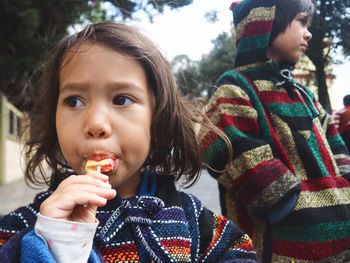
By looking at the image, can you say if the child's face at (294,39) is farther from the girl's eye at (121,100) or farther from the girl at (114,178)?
the girl's eye at (121,100)

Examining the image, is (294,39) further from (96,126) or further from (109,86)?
(96,126)

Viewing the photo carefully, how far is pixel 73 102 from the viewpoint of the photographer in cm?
122

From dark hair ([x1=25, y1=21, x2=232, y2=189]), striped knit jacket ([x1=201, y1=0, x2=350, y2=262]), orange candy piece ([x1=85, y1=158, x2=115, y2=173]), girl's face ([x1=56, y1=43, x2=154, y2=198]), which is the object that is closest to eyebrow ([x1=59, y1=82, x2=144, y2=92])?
girl's face ([x1=56, y1=43, x2=154, y2=198])

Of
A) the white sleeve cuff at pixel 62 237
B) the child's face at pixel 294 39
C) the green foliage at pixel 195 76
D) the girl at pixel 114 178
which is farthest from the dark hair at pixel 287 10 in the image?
the white sleeve cuff at pixel 62 237

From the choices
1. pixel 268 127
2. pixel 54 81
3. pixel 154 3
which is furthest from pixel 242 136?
pixel 54 81

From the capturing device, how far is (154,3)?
1183 millimetres

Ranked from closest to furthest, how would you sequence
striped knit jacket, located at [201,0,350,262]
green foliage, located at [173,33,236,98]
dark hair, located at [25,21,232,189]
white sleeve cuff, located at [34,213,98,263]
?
white sleeve cuff, located at [34,213,98,263]
dark hair, located at [25,21,232,189]
striped knit jacket, located at [201,0,350,262]
green foliage, located at [173,33,236,98]

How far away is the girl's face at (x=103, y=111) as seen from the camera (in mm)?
1138

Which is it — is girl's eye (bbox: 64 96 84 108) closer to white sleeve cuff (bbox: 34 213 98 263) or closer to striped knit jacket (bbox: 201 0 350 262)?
white sleeve cuff (bbox: 34 213 98 263)

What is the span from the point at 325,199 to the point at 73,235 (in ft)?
3.87

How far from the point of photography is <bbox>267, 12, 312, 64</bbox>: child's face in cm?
174

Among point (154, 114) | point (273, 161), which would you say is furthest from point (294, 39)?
point (154, 114)

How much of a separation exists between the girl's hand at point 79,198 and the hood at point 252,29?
45.5 inches

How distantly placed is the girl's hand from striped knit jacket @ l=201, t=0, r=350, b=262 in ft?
2.61
